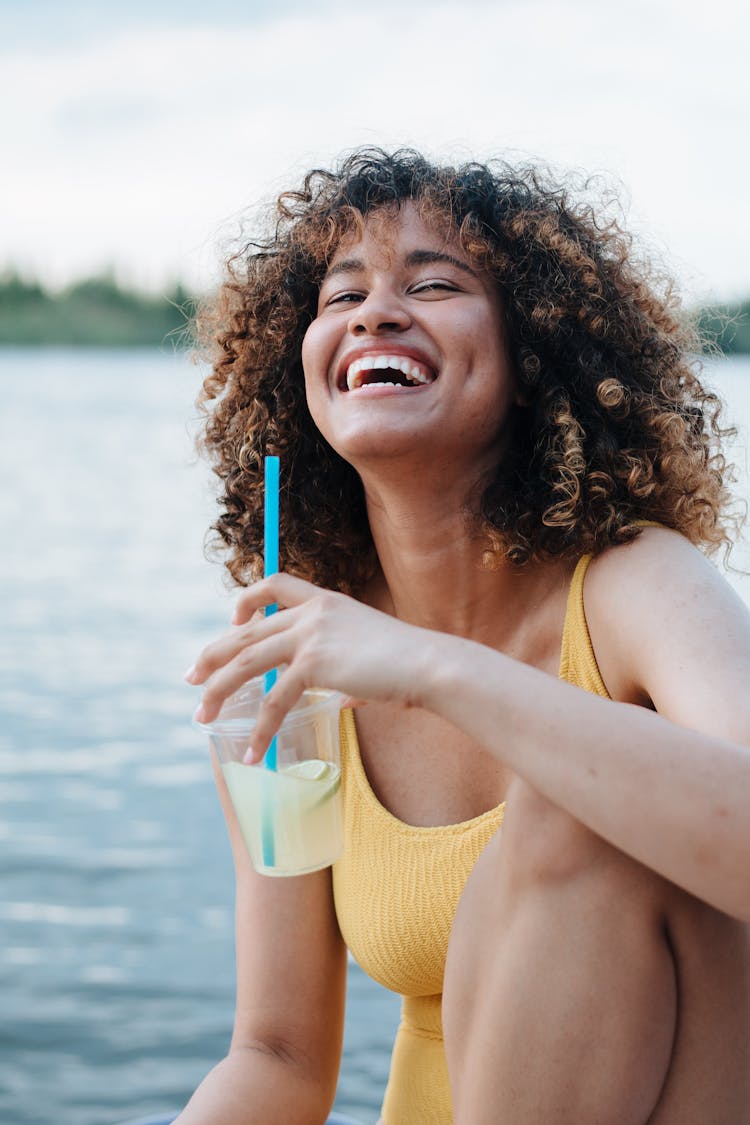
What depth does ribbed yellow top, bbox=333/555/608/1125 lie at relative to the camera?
1.69m

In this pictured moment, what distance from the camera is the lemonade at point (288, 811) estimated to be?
146 cm

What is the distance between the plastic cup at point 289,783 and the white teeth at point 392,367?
18.1 inches

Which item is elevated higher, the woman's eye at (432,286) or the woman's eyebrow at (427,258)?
the woman's eyebrow at (427,258)

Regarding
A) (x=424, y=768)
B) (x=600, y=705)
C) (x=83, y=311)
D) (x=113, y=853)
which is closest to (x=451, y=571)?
(x=424, y=768)

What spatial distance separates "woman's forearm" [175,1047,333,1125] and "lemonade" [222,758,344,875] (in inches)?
15.4

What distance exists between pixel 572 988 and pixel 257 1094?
61cm

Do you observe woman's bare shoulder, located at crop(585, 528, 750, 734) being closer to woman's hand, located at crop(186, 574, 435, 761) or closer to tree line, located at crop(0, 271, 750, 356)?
woman's hand, located at crop(186, 574, 435, 761)

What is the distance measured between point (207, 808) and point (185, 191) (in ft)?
33.5

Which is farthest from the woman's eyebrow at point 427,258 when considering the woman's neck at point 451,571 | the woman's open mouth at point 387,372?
the woman's neck at point 451,571

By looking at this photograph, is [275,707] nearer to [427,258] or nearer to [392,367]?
[392,367]

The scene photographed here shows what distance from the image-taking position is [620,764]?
1.25 m

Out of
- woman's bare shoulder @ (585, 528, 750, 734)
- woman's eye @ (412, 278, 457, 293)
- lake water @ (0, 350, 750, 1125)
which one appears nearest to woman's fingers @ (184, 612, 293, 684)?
woman's bare shoulder @ (585, 528, 750, 734)

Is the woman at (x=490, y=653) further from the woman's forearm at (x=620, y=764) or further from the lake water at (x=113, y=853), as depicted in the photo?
the lake water at (x=113, y=853)

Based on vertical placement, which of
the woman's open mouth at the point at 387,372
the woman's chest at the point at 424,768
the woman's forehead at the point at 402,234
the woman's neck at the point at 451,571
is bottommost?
the woman's chest at the point at 424,768
